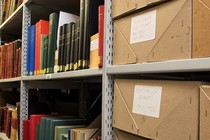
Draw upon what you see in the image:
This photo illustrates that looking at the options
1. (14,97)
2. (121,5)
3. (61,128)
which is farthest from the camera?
(14,97)

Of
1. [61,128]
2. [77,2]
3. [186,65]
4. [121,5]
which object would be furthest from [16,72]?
[186,65]

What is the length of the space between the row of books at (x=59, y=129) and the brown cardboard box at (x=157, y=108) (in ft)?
0.75

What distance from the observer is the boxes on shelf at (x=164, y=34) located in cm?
56

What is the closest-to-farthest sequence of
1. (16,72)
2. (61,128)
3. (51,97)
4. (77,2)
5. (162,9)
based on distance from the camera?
(162,9), (61,128), (77,2), (16,72), (51,97)

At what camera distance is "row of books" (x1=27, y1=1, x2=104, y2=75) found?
0.97m

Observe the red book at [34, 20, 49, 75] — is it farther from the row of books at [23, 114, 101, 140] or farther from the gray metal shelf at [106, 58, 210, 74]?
the gray metal shelf at [106, 58, 210, 74]

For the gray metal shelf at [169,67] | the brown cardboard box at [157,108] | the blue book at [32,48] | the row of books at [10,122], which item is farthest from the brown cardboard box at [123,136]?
the row of books at [10,122]

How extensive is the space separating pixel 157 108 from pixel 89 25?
480 millimetres

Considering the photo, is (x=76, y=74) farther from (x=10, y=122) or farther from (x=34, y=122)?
(x=10, y=122)

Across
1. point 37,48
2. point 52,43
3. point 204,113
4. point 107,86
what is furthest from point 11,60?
point 204,113

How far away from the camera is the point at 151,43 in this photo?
68 cm

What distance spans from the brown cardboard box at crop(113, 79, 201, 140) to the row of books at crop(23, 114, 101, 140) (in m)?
0.23

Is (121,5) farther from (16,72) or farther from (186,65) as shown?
(16,72)

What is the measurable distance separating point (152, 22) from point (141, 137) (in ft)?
1.06
